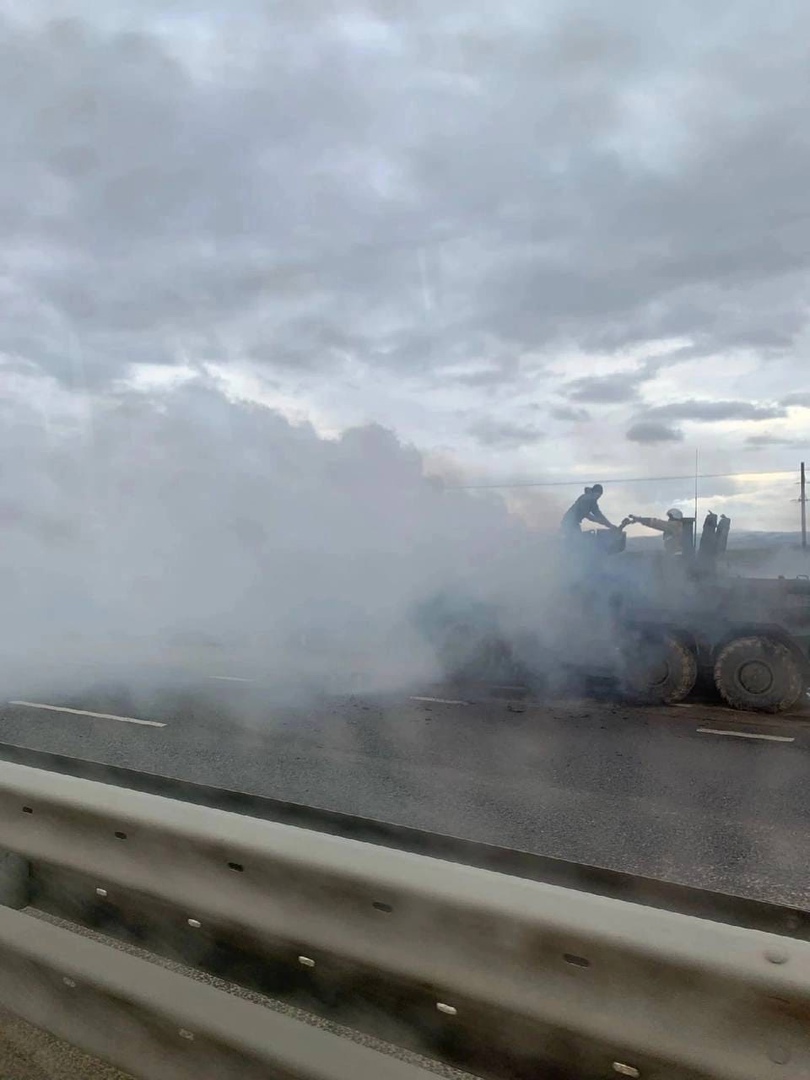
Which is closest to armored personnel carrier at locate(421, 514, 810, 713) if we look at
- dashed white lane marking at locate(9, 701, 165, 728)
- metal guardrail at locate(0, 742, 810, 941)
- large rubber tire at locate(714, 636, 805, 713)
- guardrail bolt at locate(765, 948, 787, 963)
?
large rubber tire at locate(714, 636, 805, 713)

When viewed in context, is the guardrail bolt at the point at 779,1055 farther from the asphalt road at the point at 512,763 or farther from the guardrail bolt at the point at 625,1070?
the asphalt road at the point at 512,763

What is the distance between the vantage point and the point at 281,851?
5.49 ft

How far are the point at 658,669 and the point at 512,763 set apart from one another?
3.16 metres

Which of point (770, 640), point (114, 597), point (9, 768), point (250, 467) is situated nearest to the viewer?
point (9, 768)

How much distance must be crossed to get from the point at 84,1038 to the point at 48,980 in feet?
0.51

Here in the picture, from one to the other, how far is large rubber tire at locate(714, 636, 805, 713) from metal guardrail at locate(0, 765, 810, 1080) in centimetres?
748

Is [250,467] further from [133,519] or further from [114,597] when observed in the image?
[114,597]

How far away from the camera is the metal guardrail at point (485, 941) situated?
1.28 m

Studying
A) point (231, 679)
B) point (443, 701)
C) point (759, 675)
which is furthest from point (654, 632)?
point (231, 679)

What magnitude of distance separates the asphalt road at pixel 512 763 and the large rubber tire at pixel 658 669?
1.03 feet

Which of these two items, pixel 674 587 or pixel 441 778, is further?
pixel 674 587

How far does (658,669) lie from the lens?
869cm

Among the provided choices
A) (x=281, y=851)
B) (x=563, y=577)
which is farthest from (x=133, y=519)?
(x=281, y=851)

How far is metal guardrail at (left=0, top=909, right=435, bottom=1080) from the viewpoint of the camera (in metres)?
1.61
